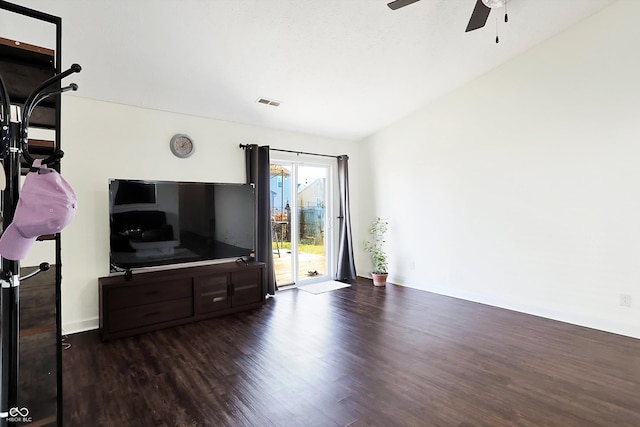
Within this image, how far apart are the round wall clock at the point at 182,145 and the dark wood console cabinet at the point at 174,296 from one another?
4.56 ft

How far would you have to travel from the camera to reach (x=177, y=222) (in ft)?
12.0

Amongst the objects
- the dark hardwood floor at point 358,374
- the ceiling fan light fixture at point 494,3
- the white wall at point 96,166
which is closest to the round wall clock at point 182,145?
the white wall at point 96,166

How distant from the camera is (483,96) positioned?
13.6 ft

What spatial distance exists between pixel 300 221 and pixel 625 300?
397 cm

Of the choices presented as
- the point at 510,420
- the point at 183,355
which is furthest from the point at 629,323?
the point at 183,355

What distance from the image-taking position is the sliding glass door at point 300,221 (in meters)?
4.98

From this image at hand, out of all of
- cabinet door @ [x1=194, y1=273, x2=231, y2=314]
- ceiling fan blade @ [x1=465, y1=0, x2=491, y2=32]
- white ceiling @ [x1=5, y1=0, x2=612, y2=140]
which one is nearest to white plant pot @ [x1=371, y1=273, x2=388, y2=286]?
cabinet door @ [x1=194, y1=273, x2=231, y2=314]

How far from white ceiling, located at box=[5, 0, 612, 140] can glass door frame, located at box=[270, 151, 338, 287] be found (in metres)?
0.87

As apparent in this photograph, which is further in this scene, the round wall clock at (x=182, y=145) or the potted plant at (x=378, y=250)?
the potted plant at (x=378, y=250)

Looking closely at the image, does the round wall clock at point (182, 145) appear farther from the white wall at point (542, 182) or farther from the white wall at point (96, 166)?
the white wall at point (542, 182)

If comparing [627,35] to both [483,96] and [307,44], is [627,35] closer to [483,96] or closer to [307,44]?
[483,96]

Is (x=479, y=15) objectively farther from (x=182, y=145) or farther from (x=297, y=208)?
(x=297, y=208)

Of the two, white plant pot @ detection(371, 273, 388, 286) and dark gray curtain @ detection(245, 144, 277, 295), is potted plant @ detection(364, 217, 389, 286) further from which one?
dark gray curtain @ detection(245, 144, 277, 295)

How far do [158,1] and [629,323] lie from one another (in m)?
4.96
